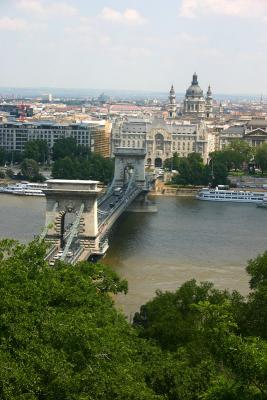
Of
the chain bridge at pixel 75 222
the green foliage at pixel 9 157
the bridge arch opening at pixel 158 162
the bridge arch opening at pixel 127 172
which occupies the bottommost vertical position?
the bridge arch opening at pixel 158 162

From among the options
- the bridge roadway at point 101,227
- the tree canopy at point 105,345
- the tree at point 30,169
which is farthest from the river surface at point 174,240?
the tree at point 30,169

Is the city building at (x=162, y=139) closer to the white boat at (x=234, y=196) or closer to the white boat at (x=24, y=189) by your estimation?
the white boat at (x=234, y=196)

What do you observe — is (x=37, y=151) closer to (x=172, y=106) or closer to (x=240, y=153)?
(x=240, y=153)

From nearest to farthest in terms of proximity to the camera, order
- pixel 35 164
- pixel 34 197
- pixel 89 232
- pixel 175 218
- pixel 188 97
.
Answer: pixel 89 232, pixel 175 218, pixel 34 197, pixel 35 164, pixel 188 97

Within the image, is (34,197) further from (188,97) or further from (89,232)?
(188,97)

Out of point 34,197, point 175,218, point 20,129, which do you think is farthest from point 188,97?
point 175,218

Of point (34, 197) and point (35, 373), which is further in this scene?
point (34, 197)
